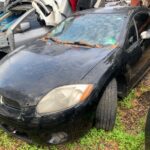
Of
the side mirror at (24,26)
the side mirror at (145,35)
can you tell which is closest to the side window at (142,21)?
the side mirror at (145,35)

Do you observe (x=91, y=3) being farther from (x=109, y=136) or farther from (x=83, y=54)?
(x=109, y=136)

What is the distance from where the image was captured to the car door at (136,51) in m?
4.19

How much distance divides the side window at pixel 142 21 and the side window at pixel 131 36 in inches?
9.6

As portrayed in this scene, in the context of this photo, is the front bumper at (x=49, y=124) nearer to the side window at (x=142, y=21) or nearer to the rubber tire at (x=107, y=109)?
the rubber tire at (x=107, y=109)

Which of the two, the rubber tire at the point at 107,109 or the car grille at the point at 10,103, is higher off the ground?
the car grille at the point at 10,103

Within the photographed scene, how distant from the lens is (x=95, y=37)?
4246 mm

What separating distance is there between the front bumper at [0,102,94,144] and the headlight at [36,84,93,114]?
0.07 meters

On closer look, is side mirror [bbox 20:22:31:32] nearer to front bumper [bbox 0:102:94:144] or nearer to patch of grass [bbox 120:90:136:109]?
patch of grass [bbox 120:90:136:109]

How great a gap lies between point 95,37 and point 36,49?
900 millimetres

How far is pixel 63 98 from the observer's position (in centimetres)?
315

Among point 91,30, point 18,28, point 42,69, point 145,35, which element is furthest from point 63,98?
point 18,28

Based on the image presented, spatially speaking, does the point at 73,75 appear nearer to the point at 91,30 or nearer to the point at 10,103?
the point at 10,103

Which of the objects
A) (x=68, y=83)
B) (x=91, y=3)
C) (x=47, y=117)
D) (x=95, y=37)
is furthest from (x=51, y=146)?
(x=91, y=3)

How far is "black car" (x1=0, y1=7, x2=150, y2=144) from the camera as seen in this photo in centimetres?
314
